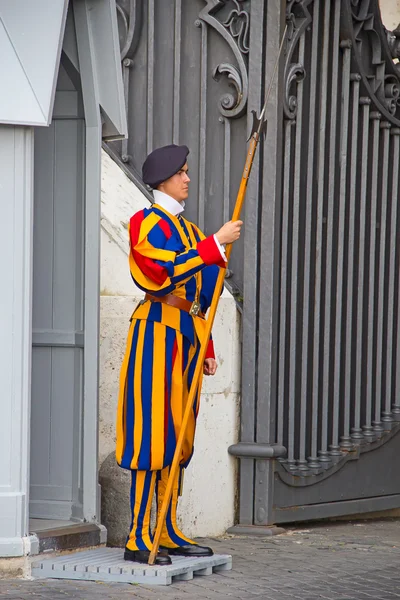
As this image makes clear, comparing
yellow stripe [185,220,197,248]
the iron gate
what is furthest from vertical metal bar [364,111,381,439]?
yellow stripe [185,220,197,248]

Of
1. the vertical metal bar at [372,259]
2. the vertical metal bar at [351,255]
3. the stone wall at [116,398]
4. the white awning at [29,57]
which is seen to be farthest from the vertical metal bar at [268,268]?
the white awning at [29,57]

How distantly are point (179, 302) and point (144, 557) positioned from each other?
1089mm

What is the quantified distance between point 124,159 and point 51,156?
4.10 feet

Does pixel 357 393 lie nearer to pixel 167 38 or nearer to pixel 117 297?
pixel 117 297

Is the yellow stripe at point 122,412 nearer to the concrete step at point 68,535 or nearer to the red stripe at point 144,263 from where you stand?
the red stripe at point 144,263

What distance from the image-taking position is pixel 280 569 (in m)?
5.67

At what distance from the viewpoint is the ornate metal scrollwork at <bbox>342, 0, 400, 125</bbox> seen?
7.24 meters

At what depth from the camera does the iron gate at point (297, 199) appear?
263 inches

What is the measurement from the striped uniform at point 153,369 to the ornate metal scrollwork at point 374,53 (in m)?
2.26

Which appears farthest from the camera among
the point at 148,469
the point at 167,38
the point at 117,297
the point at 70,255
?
the point at 167,38

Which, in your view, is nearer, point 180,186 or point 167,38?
point 180,186

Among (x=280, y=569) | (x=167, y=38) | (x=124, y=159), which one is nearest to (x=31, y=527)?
(x=280, y=569)

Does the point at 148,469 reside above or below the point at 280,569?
above

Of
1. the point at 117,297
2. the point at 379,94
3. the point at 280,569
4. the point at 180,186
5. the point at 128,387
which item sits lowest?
the point at 280,569
